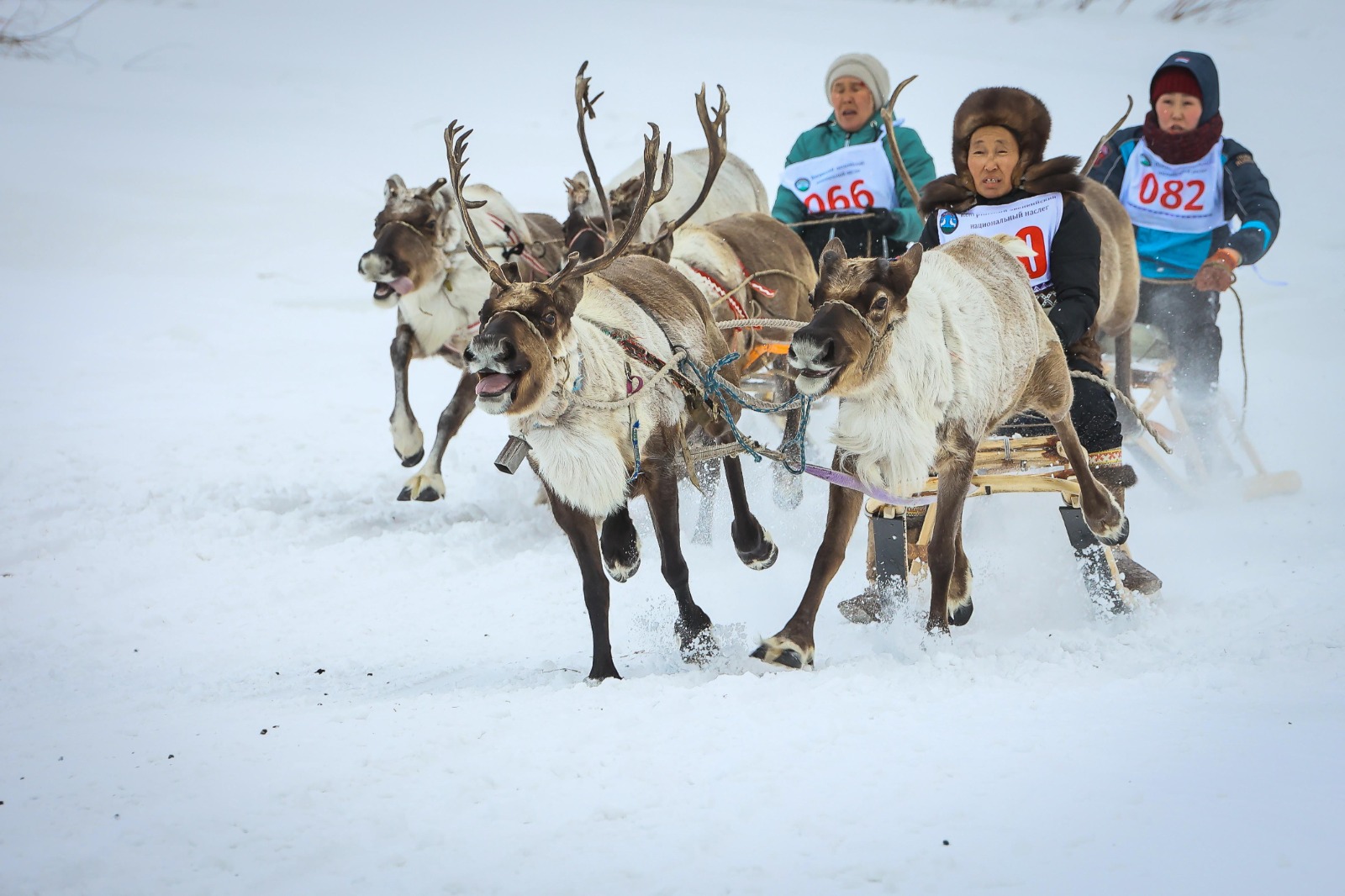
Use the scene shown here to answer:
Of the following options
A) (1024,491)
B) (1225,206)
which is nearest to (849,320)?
(1024,491)

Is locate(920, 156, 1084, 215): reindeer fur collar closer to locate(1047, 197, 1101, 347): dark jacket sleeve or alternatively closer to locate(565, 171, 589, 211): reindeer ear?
locate(1047, 197, 1101, 347): dark jacket sleeve

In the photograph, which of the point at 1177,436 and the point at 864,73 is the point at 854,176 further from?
the point at 1177,436

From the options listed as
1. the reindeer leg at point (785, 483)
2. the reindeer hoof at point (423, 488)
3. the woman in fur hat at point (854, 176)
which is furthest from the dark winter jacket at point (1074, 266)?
the reindeer hoof at point (423, 488)

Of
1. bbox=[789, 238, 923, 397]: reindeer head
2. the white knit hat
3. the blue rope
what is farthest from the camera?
the white knit hat

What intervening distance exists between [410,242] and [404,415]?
1.01 meters

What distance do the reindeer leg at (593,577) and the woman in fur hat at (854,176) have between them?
3.16m

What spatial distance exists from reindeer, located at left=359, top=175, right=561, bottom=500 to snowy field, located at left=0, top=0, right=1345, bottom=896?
47cm

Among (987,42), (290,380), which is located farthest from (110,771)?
(987,42)

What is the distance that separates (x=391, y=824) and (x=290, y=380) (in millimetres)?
8220

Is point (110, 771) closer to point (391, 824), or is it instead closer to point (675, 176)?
point (391, 824)

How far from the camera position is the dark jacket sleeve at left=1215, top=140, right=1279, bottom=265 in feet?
21.3

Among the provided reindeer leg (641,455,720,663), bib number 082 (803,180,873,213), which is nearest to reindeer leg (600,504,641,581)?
reindeer leg (641,455,720,663)

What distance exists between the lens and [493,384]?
3301mm

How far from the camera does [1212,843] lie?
2.31m
